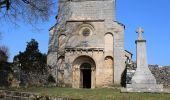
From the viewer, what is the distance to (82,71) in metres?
33.6

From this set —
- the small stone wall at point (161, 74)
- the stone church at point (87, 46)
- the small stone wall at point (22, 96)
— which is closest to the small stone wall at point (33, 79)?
the stone church at point (87, 46)

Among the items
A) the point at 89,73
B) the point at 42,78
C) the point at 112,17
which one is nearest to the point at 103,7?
the point at 112,17

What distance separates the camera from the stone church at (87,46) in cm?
3222

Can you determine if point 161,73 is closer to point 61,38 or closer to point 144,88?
point 61,38

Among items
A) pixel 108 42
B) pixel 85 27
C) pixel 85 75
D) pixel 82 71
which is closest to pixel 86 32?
pixel 85 27

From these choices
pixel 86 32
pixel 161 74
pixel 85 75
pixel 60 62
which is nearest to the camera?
pixel 161 74

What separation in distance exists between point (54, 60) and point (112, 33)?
6609mm

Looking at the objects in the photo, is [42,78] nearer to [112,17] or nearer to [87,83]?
[87,83]

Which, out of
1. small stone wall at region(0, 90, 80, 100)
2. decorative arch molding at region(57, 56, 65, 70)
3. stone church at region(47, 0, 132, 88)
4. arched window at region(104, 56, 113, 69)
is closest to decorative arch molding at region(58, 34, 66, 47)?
stone church at region(47, 0, 132, 88)

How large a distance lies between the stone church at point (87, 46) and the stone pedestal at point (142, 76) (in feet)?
39.6

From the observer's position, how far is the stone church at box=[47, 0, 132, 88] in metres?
32.2

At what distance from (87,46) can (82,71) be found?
2.76m

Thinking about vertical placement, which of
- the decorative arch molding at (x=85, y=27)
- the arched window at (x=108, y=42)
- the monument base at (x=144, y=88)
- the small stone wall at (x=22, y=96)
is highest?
the decorative arch molding at (x=85, y=27)

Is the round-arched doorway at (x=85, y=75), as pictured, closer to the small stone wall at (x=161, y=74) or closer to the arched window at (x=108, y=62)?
the arched window at (x=108, y=62)
